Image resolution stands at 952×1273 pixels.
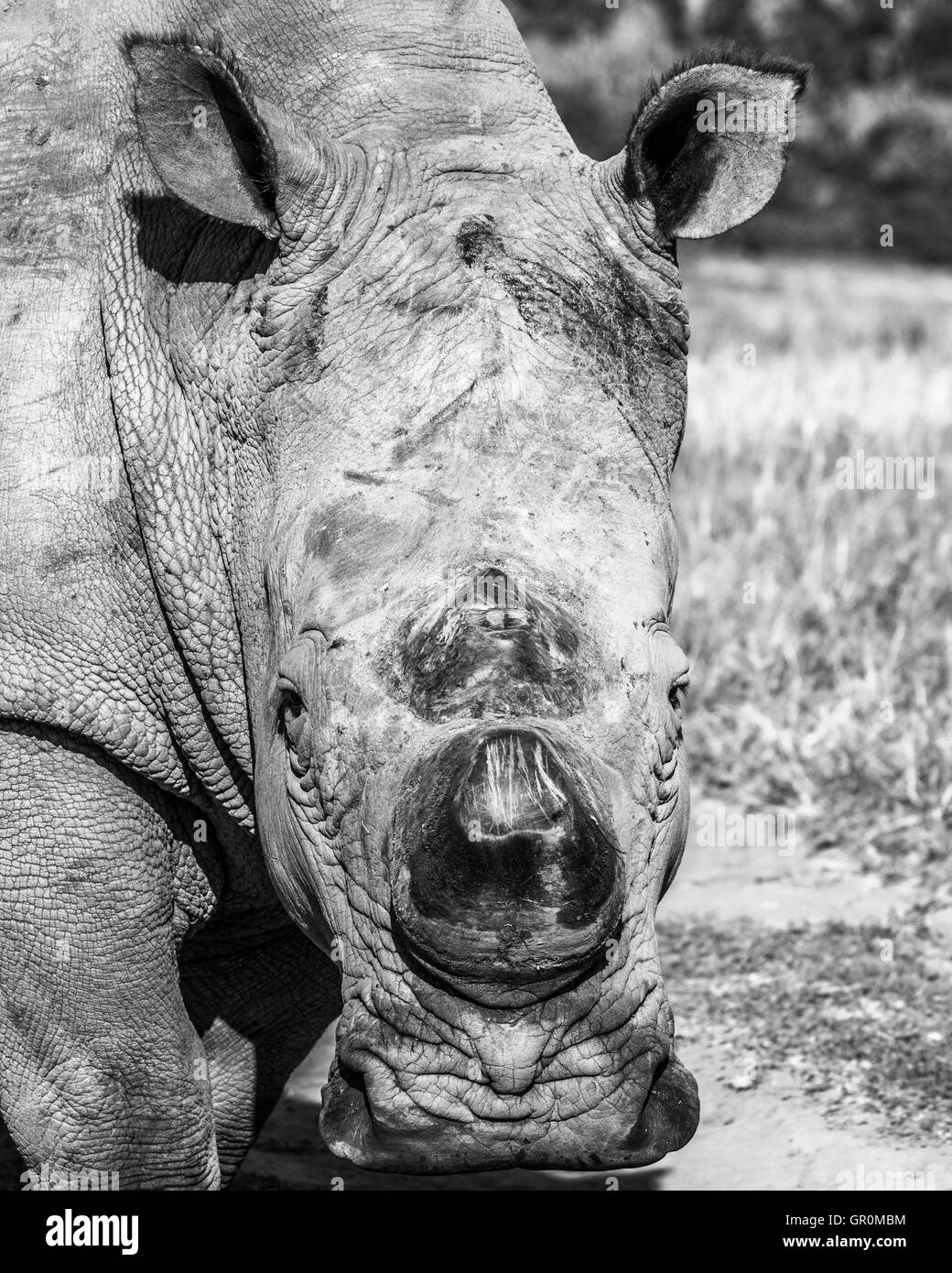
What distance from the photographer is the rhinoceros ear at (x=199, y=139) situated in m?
3.60

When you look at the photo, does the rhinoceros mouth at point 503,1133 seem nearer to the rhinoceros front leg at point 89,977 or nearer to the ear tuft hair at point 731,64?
the rhinoceros front leg at point 89,977

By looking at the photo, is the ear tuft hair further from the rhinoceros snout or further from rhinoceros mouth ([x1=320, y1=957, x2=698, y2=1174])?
rhinoceros mouth ([x1=320, y1=957, x2=698, y2=1174])

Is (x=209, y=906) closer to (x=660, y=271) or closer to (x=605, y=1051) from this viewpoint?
(x=605, y=1051)

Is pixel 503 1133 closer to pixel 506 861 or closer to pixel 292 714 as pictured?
pixel 506 861

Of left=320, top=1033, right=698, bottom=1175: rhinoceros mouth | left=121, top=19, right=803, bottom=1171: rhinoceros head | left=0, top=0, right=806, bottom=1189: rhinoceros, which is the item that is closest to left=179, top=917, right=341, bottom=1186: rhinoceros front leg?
left=0, top=0, right=806, bottom=1189: rhinoceros

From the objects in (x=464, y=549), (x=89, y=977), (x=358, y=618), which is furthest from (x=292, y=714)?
(x=89, y=977)

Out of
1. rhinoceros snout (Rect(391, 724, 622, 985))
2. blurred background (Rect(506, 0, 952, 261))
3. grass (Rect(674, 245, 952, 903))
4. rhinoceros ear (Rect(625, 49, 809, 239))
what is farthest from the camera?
blurred background (Rect(506, 0, 952, 261))

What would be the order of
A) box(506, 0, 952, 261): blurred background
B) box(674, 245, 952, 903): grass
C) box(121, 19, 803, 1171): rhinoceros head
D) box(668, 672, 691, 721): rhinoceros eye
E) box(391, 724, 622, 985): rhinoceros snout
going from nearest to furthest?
1. box(391, 724, 622, 985): rhinoceros snout
2. box(121, 19, 803, 1171): rhinoceros head
3. box(668, 672, 691, 721): rhinoceros eye
4. box(674, 245, 952, 903): grass
5. box(506, 0, 952, 261): blurred background

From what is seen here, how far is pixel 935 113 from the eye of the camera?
2036cm

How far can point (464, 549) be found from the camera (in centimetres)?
323

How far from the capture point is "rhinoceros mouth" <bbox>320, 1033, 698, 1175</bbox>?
10.0ft

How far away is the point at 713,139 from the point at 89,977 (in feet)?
6.59

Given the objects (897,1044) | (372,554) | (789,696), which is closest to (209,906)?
(372,554)

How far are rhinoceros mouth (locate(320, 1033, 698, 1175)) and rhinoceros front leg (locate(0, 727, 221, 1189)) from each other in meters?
0.85
